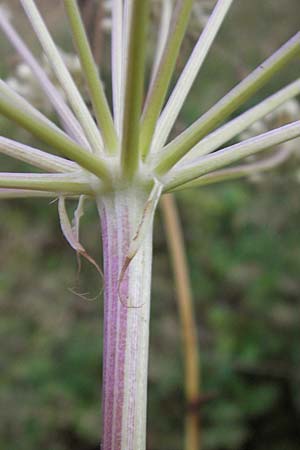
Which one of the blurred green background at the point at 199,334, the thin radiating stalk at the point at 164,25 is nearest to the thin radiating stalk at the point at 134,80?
the thin radiating stalk at the point at 164,25

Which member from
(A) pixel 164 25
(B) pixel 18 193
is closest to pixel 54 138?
(B) pixel 18 193

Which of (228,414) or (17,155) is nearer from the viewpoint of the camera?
(17,155)

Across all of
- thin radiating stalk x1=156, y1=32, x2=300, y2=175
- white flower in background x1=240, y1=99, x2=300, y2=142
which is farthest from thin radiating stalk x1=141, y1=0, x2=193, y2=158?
white flower in background x1=240, y1=99, x2=300, y2=142

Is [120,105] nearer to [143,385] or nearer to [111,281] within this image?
[111,281]

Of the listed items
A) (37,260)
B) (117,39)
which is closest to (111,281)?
(117,39)

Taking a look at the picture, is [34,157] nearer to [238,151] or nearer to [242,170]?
[238,151]

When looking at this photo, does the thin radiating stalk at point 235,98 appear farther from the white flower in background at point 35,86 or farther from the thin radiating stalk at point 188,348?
the thin radiating stalk at point 188,348
